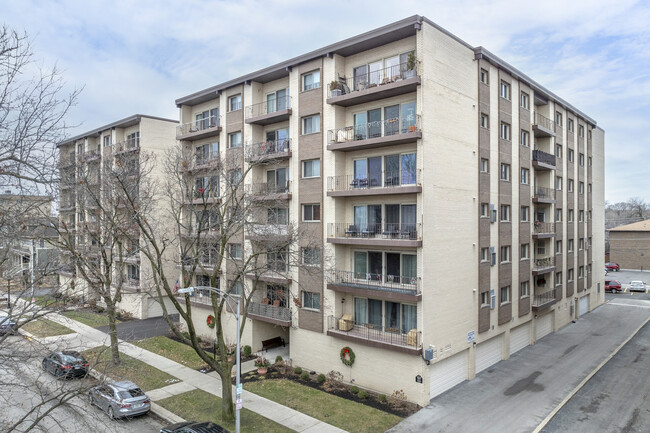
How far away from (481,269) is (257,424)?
49.6ft

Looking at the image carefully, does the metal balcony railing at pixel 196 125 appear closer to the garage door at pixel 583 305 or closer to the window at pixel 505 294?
the window at pixel 505 294

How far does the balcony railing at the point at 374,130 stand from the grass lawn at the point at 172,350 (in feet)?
53.0

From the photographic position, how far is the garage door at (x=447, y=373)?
2120 centimetres

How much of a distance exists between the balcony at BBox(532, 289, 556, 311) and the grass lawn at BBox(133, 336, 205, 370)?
23294 millimetres

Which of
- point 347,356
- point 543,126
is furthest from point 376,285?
A: point 543,126

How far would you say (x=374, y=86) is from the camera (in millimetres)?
22812

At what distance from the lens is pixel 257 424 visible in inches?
723

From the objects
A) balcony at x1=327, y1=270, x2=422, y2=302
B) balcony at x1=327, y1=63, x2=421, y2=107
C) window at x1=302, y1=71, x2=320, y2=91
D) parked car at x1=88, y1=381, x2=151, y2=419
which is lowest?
parked car at x1=88, y1=381, x2=151, y2=419

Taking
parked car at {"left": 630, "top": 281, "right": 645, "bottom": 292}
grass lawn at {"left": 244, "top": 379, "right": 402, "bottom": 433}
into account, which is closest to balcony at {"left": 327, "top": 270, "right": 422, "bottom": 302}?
grass lawn at {"left": 244, "top": 379, "right": 402, "bottom": 433}

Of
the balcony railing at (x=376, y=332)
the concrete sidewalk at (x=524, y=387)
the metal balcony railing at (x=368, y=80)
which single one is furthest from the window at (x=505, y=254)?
the metal balcony railing at (x=368, y=80)

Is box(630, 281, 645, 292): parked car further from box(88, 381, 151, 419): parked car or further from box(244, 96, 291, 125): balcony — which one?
box(88, 381, 151, 419): parked car

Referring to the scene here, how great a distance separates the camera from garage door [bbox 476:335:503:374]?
82.7 ft

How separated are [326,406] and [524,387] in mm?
11023

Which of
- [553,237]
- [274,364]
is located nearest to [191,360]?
[274,364]
